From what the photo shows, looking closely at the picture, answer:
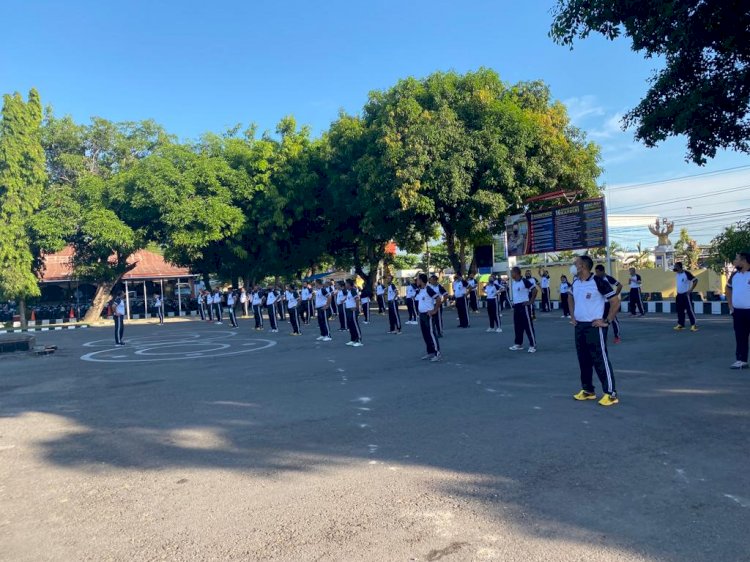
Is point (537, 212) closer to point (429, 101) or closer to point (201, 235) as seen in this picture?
point (429, 101)

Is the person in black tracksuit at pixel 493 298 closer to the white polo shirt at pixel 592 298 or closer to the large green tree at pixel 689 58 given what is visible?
the large green tree at pixel 689 58

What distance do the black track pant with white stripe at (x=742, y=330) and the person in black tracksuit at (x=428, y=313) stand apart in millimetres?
4944

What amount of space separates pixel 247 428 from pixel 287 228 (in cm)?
2885

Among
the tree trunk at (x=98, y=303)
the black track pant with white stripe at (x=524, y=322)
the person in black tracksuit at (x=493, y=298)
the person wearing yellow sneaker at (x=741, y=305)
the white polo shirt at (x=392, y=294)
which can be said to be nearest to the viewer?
the person wearing yellow sneaker at (x=741, y=305)

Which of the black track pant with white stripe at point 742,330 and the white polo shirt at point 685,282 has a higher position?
the white polo shirt at point 685,282

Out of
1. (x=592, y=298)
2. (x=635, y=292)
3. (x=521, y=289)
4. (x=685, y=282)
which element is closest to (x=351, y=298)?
(x=521, y=289)

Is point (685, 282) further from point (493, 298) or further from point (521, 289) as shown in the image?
point (493, 298)

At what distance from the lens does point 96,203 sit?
107 feet

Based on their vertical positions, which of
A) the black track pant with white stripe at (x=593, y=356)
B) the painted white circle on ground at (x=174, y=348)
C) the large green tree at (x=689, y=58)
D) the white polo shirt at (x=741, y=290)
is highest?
the large green tree at (x=689, y=58)

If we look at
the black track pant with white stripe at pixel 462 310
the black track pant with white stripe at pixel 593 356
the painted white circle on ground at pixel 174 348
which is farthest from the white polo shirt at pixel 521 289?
the painted white circle on ground at pixel 174 348

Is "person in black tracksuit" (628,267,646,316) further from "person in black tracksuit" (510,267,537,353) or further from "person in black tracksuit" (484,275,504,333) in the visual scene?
"person in black tracksuit" (510,267,537,353)

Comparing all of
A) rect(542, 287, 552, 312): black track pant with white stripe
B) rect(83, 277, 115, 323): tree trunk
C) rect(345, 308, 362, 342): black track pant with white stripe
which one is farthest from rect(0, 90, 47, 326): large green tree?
rect(542, 287, 552, 312): black track pant with white stripe

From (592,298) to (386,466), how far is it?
12.3 feet

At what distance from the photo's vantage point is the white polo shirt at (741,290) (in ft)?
31.9
